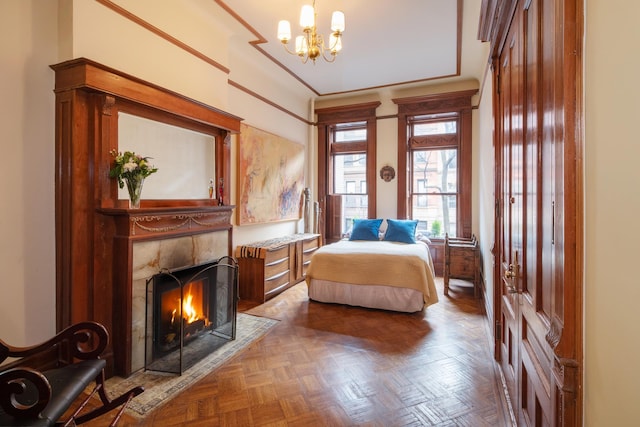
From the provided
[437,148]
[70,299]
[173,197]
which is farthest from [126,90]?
[437,148]

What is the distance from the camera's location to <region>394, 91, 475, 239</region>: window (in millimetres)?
5387

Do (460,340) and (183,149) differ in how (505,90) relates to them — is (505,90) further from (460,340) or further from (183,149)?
(183,149)

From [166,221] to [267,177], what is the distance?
2.34 metres

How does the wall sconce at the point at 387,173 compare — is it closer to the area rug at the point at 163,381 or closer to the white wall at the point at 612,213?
the area rug at the point at 163,381

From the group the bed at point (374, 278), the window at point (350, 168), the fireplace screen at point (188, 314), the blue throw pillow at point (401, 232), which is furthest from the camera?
the window at point (350, 168)

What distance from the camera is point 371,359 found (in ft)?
8.59

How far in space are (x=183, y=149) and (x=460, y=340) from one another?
336cm

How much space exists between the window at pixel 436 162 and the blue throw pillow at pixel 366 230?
975 mm

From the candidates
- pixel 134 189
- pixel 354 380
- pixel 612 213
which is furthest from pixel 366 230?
pixel 612 213

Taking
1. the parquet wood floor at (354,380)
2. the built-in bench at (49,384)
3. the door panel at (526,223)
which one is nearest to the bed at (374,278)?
the parquet wood floor at (354,380)

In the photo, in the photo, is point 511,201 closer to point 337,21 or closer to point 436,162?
point 337,21

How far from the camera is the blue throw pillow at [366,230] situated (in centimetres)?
496

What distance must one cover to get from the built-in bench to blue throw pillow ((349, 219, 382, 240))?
369 cm

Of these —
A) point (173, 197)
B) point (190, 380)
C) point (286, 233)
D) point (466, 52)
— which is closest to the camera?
point (190, 380)
